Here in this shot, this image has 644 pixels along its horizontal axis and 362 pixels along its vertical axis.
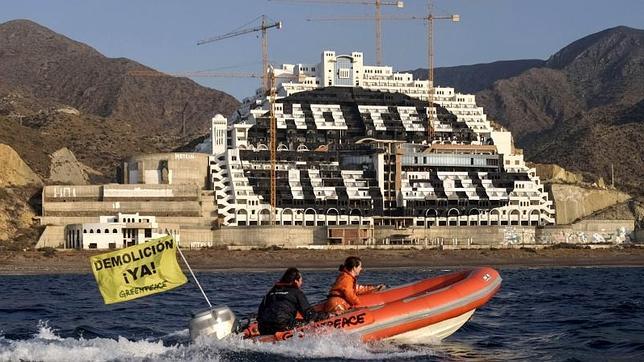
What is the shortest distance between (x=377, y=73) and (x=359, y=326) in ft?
409

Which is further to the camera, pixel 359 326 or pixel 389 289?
pixel 389 289

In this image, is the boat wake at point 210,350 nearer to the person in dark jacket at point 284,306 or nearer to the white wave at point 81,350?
the white wave at point 81,350

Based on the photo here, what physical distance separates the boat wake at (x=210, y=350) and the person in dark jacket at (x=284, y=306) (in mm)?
468

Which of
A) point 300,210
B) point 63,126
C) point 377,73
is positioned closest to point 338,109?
point 377,73

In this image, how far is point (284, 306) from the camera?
2733 centimetres

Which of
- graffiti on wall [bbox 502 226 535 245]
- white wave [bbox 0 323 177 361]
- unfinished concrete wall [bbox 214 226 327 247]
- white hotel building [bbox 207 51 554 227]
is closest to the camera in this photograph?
white wave [bbox 0 323 177 361]

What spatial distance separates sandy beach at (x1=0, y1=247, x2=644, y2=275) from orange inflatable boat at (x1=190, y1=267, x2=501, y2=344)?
6087 cm

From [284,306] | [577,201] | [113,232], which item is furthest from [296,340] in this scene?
[577,201]

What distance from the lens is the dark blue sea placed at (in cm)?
2691

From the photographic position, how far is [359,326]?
2816 cm

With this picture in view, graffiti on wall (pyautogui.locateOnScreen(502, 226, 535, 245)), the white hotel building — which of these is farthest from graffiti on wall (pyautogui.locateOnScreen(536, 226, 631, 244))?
the white hotel building

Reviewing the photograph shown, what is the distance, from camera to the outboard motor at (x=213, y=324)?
27.3 metres

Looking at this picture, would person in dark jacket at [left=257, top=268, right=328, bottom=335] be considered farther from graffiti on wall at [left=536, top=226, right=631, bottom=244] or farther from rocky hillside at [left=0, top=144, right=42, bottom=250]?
graffiti on wall at [left=536, top=226, right=631, bottom=244]

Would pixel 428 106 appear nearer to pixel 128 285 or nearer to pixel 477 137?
pixel 477 137
